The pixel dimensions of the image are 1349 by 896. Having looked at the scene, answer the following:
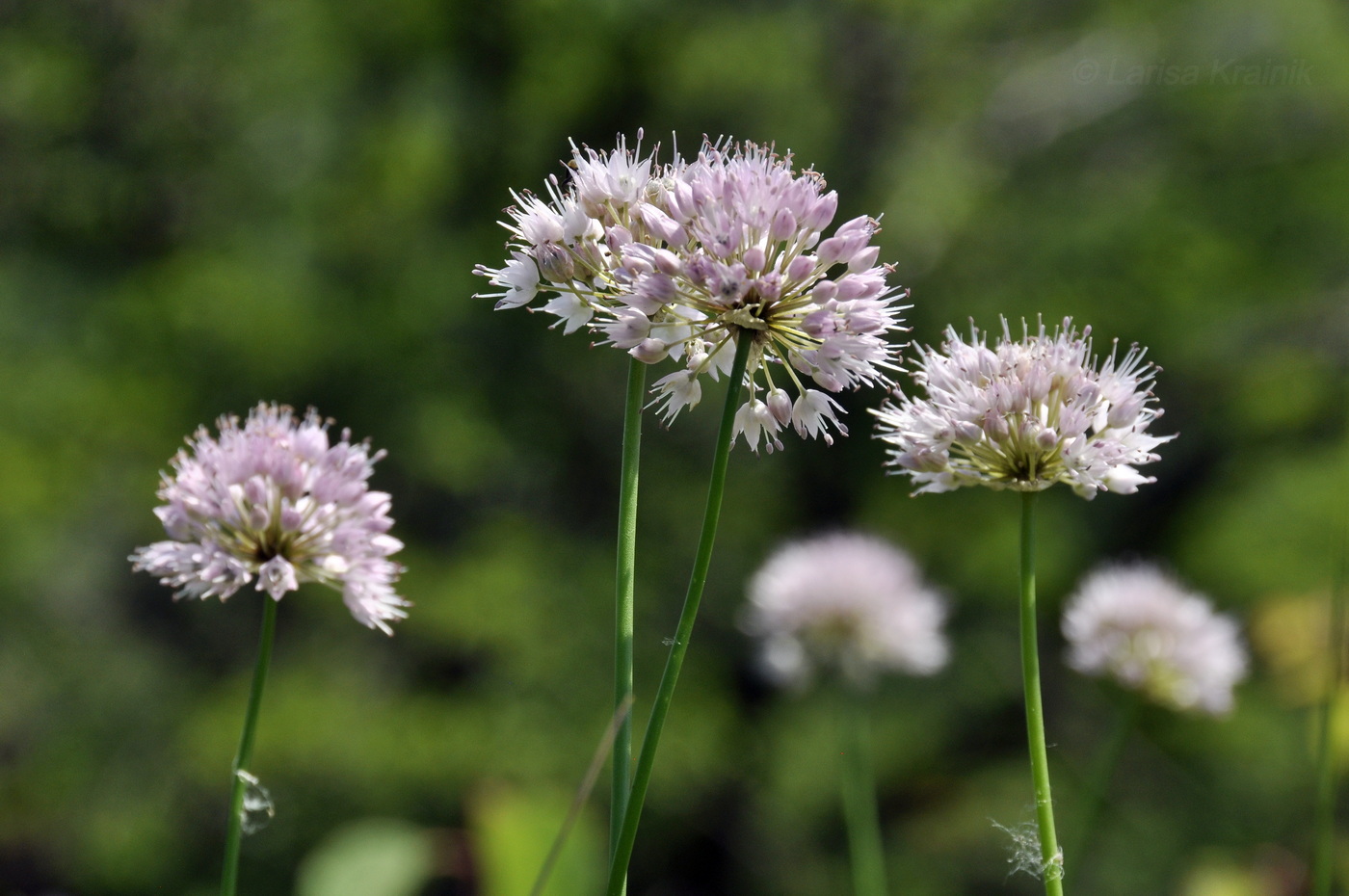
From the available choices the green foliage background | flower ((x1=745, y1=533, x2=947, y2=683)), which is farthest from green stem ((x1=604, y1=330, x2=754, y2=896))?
the green foliage background

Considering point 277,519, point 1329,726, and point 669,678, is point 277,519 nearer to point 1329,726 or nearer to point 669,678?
point 669,678

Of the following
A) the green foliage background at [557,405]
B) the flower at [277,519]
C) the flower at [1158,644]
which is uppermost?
the green foliage background at [557,405]

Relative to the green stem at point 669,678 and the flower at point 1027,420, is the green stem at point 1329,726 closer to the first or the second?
the flower at point 1027,420

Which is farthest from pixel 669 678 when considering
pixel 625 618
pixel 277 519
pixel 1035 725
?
pixel 277 519

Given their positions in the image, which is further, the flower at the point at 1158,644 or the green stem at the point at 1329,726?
the flower at the point at 1158,644

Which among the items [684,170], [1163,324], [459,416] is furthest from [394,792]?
[684,170]

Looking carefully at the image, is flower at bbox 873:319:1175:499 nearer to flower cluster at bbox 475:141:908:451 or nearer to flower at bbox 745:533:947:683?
flower cluster at bbox 475:141:908:451

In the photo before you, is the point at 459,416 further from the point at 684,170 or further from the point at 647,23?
the point at 684,170

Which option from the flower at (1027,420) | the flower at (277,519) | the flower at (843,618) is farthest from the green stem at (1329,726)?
the flower at (843,618)
